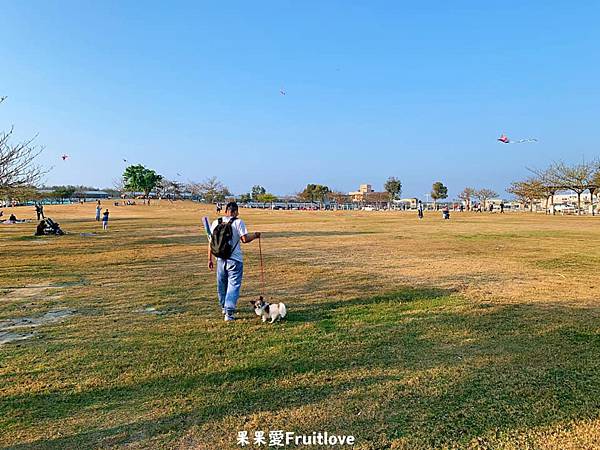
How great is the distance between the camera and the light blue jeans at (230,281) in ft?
18.8

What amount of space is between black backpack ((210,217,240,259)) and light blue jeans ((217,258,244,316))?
161 mm

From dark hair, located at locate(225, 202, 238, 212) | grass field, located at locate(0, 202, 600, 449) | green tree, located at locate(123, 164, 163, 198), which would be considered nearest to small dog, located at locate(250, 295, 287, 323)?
grass field, located at locate(0, 202, 600, 449)

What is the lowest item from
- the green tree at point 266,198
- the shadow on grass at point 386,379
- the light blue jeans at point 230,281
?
the shadow on grass at point 386,379

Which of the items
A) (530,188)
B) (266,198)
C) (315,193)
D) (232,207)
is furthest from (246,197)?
(232,207)

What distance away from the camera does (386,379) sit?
12.6 ft

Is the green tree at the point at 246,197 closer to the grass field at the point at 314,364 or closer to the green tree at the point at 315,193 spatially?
the green tree at the point at 315,193

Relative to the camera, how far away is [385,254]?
13.2m

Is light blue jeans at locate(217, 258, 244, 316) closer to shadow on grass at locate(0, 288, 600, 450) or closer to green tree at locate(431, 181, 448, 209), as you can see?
shadow on grass at locate(0, 288, 600, 450)

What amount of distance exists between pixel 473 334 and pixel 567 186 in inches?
2201

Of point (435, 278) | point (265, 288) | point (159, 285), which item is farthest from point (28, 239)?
point (435, 278)

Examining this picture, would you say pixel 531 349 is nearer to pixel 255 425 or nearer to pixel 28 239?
pixel 255 425

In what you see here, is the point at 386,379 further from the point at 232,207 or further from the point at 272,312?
the point at 232,207

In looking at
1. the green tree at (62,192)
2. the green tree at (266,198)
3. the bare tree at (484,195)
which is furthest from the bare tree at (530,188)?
the green tree at (62,192)

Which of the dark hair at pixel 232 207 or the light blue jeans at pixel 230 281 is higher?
the dark hair at pixel 232 207
